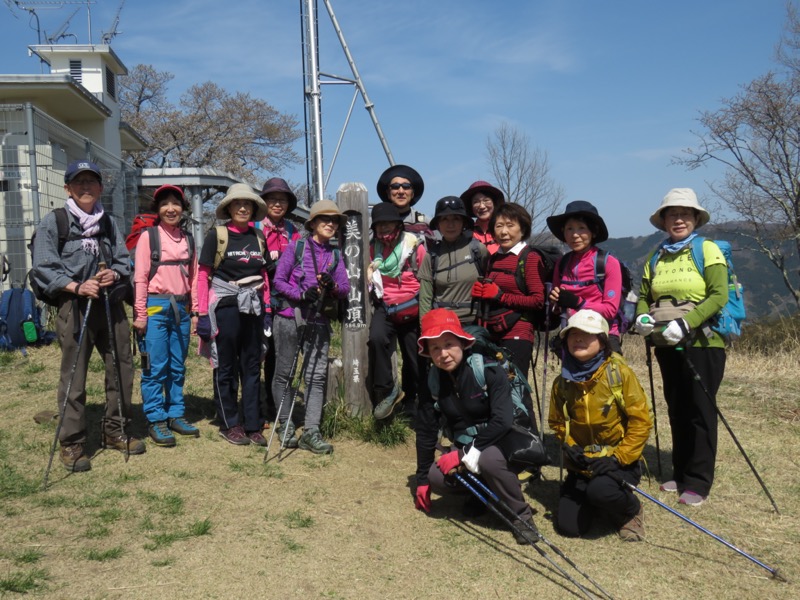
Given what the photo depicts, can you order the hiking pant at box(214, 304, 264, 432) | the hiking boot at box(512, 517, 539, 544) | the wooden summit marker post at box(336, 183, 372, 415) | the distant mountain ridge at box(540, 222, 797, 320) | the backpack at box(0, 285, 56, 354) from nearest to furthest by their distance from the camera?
the hiking boot at box(512, 517, 539, 544)
the hiking pant at box(214, 304, 264, 432)
the wooden summit marker post at box(336, 183, 372, 415)
the backpack at box(0, 285, 56, 354)
the distant mountain ridge at box(540, 222, 797, 320)

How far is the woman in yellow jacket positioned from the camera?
396 cm

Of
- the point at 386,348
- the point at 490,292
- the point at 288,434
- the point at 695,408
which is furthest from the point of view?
the point at 386,348

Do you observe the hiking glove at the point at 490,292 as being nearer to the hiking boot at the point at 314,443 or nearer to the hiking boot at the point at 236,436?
the hiking boot at the point at 314,443

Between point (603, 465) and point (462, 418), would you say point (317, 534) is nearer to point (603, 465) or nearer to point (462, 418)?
point (462, 418)

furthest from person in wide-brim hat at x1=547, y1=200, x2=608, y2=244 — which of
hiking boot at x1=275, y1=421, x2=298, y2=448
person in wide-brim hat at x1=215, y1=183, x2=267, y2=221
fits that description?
hiking boot at x1=275, y1=421, x2=298, y2=448

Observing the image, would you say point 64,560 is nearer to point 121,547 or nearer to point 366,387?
point 121,547

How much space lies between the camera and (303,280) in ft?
17.9

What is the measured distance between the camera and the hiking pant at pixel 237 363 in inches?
212

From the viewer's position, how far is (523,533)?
3916 mm

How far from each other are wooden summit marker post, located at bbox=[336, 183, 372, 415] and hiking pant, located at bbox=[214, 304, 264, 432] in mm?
811

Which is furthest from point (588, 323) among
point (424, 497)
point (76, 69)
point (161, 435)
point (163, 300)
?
point (76, 69)

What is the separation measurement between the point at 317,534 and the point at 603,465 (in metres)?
1.73

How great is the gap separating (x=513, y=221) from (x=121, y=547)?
330 centimetres

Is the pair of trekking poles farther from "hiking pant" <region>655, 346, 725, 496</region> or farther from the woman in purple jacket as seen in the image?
"hiking pant" <region>655, 346, 725, 496</region>
